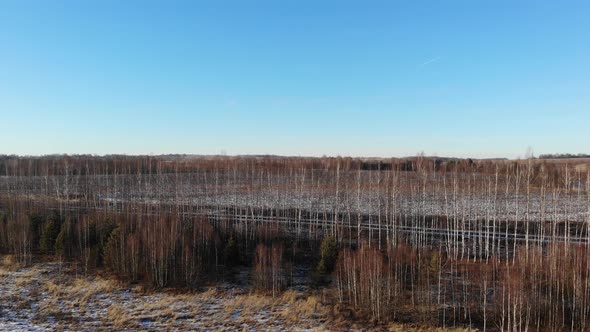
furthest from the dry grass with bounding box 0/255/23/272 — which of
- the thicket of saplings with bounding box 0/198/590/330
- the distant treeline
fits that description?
the distant treeline

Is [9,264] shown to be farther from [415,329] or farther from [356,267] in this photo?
[415,329]

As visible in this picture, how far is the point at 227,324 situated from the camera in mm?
14789

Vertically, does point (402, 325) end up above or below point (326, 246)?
below

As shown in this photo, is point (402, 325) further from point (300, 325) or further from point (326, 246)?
point (326, 246)

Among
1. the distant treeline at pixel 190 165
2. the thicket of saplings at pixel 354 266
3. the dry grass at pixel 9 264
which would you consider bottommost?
the dry grass at pixel 9 264

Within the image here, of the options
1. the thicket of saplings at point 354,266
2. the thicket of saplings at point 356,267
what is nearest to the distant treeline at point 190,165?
the thicket of saplings at point 354,266

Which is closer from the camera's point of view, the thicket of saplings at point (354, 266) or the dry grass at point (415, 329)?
the dry grass at point (415, 329)

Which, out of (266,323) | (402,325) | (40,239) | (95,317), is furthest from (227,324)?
(40,239)

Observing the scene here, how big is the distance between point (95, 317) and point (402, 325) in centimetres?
1099

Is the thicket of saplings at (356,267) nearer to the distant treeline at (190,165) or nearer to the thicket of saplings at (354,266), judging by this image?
the thicket of saplings at (354,266)

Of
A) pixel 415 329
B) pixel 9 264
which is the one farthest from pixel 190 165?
pixel 415 329

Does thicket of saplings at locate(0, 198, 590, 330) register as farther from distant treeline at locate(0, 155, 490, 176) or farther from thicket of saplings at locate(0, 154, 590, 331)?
distant treeline at locate(0, 155, 490, 176)

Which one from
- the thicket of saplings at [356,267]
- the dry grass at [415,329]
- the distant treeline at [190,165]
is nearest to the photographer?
the dry grass at [415,329]

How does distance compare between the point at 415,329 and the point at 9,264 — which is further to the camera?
the point at 9,264
